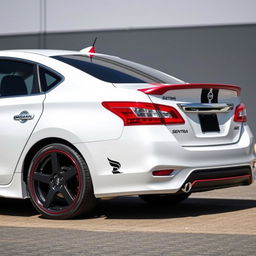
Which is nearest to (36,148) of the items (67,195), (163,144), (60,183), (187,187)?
(60,183)

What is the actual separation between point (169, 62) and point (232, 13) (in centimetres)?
164

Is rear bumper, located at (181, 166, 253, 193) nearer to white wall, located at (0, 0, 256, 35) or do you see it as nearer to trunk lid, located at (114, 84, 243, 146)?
trunk lid, located at (114, 84, 243, 146)

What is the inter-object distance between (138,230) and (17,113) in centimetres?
175

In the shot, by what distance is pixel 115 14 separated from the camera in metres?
17.9

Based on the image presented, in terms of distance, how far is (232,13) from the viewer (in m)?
16.9

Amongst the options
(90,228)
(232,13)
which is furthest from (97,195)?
(232,13)

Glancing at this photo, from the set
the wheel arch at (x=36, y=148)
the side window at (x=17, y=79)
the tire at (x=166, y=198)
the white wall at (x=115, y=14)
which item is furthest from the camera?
the white wall at (x=115, y=14)

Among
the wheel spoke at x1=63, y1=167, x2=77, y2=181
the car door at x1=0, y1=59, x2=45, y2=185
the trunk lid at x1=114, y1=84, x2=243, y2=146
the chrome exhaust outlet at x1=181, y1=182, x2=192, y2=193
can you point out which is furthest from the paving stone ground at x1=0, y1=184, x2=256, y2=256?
the trunk lid at x1=114, y1=84, x2=243, y2=146

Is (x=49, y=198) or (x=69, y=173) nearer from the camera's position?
(x=69, y=173)

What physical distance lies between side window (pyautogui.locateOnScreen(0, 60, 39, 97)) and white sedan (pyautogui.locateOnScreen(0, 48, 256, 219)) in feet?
0.04

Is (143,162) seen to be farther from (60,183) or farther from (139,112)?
(60,183)

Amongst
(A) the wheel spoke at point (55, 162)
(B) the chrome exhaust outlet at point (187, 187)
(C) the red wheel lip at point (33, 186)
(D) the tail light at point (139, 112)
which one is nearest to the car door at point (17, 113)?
(C) the red wheel lip at point (33, 186)

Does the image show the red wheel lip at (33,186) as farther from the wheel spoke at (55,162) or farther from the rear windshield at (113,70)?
the rear windshield at (113,70)

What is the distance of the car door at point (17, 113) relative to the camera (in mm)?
8148
